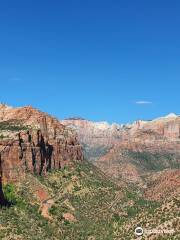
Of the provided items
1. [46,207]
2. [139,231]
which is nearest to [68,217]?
[46,207]

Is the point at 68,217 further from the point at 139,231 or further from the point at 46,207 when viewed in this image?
the point at 139,231

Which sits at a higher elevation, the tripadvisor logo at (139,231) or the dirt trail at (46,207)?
the dirt trail at (46,207)

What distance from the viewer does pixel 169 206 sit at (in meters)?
156

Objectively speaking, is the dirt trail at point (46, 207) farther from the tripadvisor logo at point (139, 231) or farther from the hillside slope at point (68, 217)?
the tripadvisor logo at point (139, 231)

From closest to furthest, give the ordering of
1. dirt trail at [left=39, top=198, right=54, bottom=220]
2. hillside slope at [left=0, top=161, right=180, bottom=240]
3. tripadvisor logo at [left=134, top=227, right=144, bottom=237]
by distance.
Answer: tripadvisor logo at [left=134, top=227, right=144, bottom=237]
hillside slope at [left=0, top=161, right=180, bottom=240]
dirt trail at [left=39, top=198, right=54, bottom=220]

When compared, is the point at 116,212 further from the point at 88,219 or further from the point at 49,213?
the point at 49,213

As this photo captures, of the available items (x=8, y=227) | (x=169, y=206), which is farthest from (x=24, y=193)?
(x=169, y=206)

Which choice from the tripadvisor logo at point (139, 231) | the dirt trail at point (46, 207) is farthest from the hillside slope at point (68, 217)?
the tripadvisor logo at point (139, 231)

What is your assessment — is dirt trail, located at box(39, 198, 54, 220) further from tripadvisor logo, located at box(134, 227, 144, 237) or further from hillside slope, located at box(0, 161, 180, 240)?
tripadvisor logo, located at box(134, 227, 144, 237)

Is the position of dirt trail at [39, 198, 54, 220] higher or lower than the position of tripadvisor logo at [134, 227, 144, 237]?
higher

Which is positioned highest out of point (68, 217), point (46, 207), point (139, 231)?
point (46, 207)

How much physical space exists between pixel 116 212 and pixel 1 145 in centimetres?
4569

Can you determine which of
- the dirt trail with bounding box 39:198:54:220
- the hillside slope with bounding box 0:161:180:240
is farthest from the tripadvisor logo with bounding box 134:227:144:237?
the dirt trail with bounding box 39:198:54:220

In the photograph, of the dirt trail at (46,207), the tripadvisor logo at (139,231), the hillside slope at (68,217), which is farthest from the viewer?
the dirt trail at (46,207)
